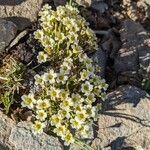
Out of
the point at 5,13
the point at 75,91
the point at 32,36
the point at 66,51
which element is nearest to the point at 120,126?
the point at 75,91

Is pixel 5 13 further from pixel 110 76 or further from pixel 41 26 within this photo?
pixel 110 76

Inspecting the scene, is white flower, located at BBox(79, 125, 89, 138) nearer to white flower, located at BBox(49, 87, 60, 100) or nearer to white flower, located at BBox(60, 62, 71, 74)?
white flower, located at BBox(49, 87, 60, 100)

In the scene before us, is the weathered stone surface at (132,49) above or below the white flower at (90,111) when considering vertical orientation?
above

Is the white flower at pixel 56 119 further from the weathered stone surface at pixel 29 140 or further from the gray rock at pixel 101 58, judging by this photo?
the gray rock at pixel 101 58

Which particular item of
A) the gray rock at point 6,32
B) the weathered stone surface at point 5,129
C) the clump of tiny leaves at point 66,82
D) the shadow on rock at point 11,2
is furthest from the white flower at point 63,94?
the shadow on rock at point 11,2

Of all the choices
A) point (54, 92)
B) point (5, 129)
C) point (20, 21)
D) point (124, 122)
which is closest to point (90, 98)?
point (54, 92)

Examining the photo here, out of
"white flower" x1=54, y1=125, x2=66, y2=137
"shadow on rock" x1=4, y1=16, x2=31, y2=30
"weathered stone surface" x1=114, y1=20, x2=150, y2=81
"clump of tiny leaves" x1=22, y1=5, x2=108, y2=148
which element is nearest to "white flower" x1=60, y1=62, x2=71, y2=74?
"clump of tiny leaves" x1=22, y1=5, x2=108, y2=148

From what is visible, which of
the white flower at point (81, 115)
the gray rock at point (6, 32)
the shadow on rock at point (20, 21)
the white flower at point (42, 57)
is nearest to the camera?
the white flower at point (81, 115)
